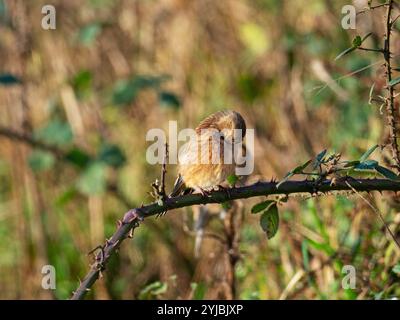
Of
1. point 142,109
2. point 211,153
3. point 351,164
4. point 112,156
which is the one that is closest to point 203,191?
point 211,153

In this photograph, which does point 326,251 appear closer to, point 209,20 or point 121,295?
point 121,295

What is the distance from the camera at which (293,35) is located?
5.54 metres

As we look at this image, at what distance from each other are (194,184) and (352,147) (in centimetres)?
157

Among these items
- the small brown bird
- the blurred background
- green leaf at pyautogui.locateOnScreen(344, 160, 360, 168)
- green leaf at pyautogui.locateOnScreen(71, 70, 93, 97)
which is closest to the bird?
the small brown bird

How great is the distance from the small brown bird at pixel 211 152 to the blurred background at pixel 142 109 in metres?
1.26

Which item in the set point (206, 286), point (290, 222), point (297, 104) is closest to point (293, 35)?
point (297, 104)

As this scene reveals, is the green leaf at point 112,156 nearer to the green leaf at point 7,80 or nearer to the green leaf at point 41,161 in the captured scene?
the green leaf at point 41,161

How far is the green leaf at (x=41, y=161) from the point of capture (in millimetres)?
4684

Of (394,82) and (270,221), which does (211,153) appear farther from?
(394,82)

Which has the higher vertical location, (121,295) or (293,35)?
(293,35)

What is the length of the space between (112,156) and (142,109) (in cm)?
138

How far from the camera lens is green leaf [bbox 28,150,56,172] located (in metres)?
4.68

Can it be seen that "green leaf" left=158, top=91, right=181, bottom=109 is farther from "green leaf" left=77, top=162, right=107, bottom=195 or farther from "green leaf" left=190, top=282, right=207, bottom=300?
"green leaf" left=190, top=282, right=207, bottom=300

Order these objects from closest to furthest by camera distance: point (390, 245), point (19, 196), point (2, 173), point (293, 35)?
1. point (390, 245)
2. point (19, 196)
3. point (293, 35)
4. point (2, 173)
